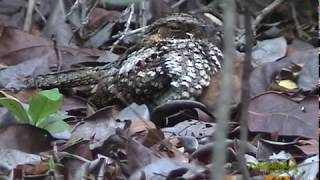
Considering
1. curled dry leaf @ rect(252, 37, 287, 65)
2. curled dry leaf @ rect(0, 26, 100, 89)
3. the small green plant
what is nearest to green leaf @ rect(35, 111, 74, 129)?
the small green plant

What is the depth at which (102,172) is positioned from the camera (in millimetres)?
2689

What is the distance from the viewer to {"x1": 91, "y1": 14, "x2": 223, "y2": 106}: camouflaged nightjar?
3.60 meters

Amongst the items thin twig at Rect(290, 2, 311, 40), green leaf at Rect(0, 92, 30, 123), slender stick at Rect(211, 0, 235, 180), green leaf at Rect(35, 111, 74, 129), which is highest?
slender stick at Rect(211, 0, 235, 180)

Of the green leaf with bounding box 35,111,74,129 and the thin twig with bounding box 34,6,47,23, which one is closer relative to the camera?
the green leaf with bounding box 35,111,74,129

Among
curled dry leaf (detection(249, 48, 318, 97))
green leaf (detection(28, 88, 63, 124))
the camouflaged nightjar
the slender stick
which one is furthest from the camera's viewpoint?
curled dry leaf (detection(249, 48, 318, 97))

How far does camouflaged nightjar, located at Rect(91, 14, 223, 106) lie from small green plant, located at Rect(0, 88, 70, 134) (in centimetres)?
60

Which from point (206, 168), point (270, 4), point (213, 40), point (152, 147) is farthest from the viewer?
point (270, 4)

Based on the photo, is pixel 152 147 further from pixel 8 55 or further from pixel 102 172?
pixel 8 55

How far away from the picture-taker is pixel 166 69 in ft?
11.9

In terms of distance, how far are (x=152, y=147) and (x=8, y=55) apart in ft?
5.42

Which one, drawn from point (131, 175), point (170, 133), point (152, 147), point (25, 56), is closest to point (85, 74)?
point (25, 56)

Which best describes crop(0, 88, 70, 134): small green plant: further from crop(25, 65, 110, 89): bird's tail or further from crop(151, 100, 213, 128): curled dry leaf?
crop(25, 65, 110, 89): bird's tail

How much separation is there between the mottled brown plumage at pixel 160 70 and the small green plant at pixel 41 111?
0.60m

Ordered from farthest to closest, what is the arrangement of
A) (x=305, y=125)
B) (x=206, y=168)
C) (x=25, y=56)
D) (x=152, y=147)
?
(x=25, y=56) < (x=305, y=125) < (x=152, y=147) < (x=206, y=168)
